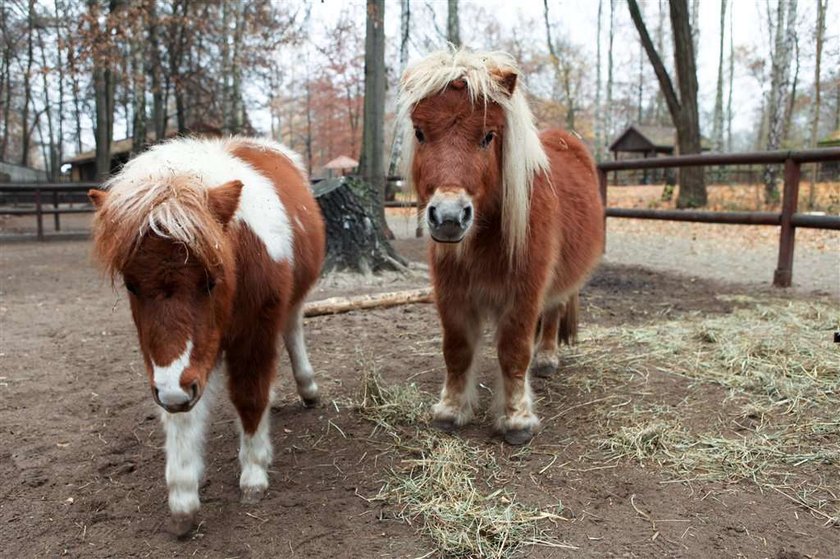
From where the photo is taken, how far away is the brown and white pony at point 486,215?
8.34ft

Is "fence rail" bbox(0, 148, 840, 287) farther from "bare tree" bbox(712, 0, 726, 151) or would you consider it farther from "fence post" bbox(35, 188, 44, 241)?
"bare tree" bbox(712, 0, 726, 151)

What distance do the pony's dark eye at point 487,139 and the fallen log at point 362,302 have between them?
8.73ft

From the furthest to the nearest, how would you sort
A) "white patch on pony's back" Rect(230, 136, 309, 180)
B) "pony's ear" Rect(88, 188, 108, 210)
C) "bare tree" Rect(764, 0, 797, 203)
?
"bare tree" Rect(764, 0, 797, 203) < "white patch on pony's back" Rect(230, 136, 309, 180) < "pony's ear" Rect(88, 188, 108, 210)

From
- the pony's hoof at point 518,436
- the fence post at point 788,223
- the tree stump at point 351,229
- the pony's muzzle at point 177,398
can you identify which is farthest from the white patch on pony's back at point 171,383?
the fence post at point 788,223

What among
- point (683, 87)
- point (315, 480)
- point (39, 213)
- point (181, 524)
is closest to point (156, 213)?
point (181, 524)

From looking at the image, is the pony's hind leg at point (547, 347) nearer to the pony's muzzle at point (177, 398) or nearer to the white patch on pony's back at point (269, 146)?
the white patch on pony's back at point (269, 146)

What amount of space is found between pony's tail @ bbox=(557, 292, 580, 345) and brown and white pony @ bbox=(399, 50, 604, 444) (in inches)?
23.3

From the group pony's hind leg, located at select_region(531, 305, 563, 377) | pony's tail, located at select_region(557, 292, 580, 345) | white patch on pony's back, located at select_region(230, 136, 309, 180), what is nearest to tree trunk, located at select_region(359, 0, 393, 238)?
white patch on pony's back, located at select_region(230, 136, 309, 180)

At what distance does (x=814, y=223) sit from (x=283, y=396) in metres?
5.44

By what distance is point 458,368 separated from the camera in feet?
10.4

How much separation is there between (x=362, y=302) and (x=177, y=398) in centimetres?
337

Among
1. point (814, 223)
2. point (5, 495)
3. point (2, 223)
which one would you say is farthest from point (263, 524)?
point (2, 223)

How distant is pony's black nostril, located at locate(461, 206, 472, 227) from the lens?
2.38 m

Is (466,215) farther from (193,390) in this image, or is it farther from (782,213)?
(782,213)
